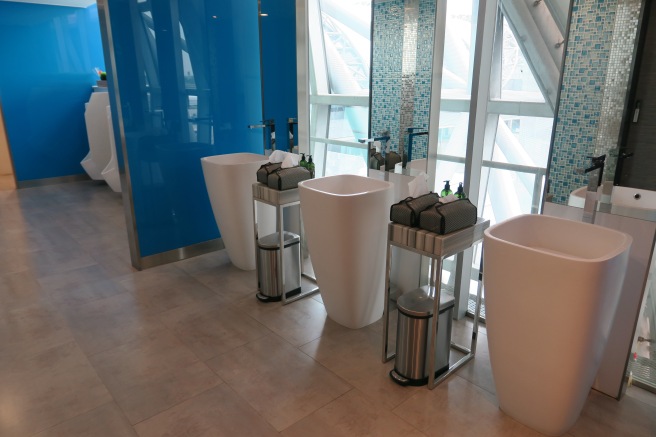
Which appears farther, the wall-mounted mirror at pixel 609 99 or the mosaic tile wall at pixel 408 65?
the mosaic tile wall at pixel 408 65

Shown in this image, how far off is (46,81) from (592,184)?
701cm

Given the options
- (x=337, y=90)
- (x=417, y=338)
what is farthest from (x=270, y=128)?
(x=417, y=338)

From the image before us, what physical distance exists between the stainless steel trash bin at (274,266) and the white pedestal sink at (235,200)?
44cm

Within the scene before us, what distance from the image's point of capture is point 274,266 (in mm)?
3213

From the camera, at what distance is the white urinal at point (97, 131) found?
6.27 meters

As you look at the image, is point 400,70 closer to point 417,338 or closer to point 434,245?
point 434,245

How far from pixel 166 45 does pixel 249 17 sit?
859 mm

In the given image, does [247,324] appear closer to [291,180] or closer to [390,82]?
[291,180]

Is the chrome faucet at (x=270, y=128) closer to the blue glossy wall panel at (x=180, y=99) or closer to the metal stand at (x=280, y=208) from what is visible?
the blue glossy wall panel at (x=180, y=99)

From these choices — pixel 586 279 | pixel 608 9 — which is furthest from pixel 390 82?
pixel 586 279

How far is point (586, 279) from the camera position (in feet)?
5.43

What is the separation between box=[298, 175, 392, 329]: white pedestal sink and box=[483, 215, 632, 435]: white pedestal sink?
77 centimetres

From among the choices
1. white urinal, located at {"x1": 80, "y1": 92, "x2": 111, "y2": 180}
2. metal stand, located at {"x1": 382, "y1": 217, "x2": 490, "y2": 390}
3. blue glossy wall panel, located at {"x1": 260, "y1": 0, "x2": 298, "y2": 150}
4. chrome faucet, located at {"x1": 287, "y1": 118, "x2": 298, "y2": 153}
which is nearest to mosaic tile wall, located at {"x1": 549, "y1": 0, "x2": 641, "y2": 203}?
metal stand, located at {"x1": 382, "y1": 217, "x2": 490, "y2": 390}

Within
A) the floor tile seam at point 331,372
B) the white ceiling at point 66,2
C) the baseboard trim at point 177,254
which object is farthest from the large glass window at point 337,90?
the white ceiling at point 66,2
